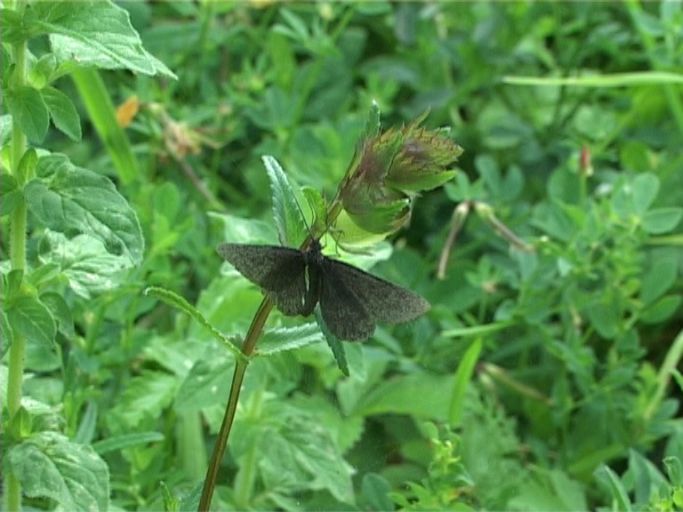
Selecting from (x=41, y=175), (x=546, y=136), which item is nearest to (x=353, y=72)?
(x=546, y=136)

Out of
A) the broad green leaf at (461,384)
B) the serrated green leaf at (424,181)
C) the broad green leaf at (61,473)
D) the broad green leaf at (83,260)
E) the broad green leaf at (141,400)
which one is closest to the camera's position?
the serrated green leaf at (424,181)

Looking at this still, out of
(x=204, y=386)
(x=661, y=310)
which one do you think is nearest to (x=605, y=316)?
(x=661, y=310)

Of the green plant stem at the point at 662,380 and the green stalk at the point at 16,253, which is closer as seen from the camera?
the green stalk at the point at 16,253

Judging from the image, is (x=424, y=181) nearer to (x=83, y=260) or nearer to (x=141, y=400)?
(x=83, y=260)

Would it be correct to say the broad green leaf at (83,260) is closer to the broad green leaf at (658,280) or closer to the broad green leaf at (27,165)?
the broad green leaf at (27,165)

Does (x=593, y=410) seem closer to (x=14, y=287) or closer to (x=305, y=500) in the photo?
(x=305, y=500)

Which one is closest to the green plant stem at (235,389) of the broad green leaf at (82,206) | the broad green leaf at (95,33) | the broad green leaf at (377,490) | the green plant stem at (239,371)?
the green plant stem at (239,371)

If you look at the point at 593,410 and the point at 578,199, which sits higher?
the point at 578,199
